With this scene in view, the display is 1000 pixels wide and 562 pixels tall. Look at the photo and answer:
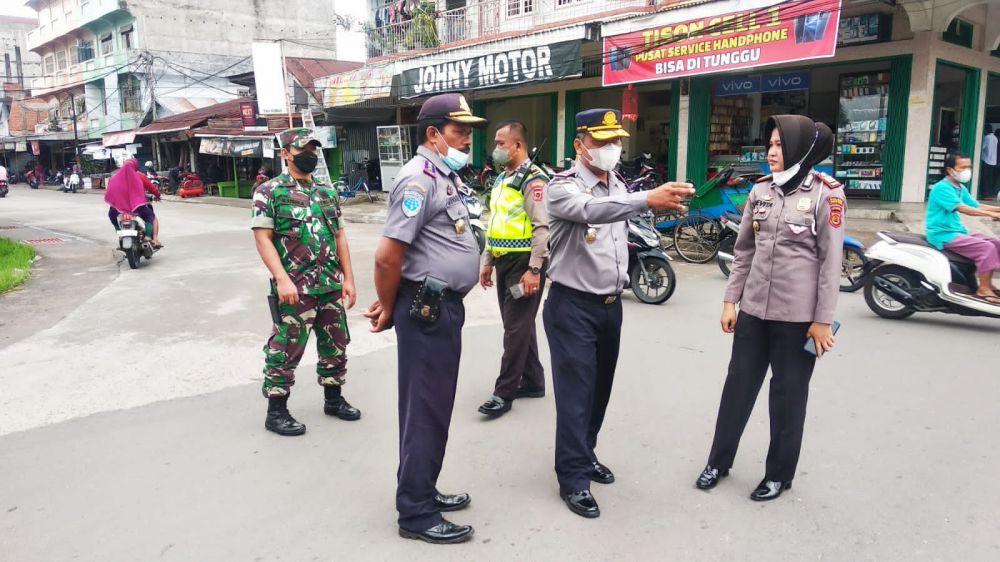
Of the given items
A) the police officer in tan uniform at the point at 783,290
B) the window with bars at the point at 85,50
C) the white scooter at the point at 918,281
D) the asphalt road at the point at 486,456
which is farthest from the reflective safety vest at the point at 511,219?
the window with bars at the point at 85,50

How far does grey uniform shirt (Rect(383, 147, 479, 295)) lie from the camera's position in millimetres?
2723

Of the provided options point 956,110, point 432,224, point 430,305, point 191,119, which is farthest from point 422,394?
point 191,119

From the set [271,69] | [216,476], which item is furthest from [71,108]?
[216,476]

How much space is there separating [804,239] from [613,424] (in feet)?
5.38

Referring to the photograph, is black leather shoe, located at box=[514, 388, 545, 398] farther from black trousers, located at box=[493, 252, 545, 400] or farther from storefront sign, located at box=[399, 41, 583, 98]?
storefront sign, located at box=[399, 41, 583, 98]

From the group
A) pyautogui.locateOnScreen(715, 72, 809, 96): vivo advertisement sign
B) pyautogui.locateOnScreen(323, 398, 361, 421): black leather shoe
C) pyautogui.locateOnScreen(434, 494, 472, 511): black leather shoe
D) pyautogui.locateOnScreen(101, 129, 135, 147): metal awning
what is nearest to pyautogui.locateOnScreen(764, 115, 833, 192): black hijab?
pyautogui.locateOnScreen(434, 494, 472, 511): black leather shoe

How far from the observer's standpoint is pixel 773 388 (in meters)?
3.19

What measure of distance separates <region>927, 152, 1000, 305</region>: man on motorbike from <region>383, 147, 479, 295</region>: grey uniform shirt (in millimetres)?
5091

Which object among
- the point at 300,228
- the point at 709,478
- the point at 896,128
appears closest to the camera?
the point at 709,478

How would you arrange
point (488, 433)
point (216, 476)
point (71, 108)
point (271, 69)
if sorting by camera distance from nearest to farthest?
point (216, 476) < point (488, 433) < point (271, 69) < point (71, 108)

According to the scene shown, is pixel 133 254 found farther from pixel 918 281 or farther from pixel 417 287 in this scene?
pixel 918 281

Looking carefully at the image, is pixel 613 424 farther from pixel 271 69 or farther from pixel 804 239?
pixel 271 69

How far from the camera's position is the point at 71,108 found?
39.3 metres

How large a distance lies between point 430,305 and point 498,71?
12.8m
